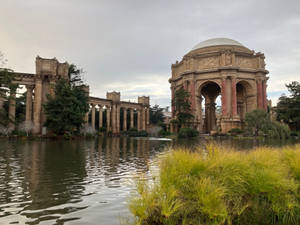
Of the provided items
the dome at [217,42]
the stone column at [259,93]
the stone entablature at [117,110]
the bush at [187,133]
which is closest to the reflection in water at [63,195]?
the bush at [187,133]

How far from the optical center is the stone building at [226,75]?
5069 cm

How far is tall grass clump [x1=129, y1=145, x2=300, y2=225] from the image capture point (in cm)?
389

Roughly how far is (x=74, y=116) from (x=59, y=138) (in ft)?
12.8

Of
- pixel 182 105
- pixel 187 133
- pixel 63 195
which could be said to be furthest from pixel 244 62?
pixel 63 195

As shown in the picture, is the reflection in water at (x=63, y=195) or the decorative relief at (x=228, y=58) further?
the decorative relief at (x=228, y=58)

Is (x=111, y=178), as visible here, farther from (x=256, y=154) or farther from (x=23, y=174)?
(x=256, y=154)

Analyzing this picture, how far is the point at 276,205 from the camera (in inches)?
180

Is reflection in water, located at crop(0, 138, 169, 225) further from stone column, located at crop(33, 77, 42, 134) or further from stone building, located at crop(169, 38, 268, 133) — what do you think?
stone building, located at crop(169, 38, 268, 133)

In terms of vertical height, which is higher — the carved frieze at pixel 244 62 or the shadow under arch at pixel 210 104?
the carved frieze at pixel 244 62

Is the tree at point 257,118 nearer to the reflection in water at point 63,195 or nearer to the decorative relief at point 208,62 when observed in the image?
the decorative relief at point 208,62

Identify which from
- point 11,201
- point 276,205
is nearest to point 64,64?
point 11,201

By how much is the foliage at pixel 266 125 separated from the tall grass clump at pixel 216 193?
33.8 meters

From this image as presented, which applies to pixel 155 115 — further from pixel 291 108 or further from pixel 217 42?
pixel 291 108

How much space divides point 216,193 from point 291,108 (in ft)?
177
